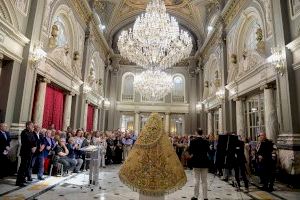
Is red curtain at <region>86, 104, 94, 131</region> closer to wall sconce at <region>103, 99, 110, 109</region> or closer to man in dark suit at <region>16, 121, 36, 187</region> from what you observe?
wall sconce at <region>103, 99, 110, 109</region>

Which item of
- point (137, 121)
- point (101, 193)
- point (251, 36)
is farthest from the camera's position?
point (137, 121)

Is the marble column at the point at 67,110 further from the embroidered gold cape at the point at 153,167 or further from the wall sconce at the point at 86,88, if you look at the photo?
the embroidered gold cape at the point at 153,167

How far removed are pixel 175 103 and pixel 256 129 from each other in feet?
30.6

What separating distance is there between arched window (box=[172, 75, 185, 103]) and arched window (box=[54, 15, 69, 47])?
1009 cm

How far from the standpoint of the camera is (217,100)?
Answer: 44.4 feet

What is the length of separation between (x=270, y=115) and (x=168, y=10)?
1267 cm

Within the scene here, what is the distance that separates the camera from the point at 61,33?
10.7 metres

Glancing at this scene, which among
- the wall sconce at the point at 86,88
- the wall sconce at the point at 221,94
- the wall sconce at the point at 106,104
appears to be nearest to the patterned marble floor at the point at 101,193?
the wall sconce at the point at 221,94

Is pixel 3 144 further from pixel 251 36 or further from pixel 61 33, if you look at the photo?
pixel 251 36

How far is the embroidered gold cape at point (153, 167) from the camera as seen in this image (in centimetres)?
297

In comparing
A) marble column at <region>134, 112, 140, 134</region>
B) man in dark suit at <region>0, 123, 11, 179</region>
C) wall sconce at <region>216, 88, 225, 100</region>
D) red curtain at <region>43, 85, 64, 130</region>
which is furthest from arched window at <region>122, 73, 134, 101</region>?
man in dark suit at <region>0, 123, 11, 179</region>

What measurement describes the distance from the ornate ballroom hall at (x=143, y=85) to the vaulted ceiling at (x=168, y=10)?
0.27 feet

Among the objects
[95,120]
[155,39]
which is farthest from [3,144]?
[95,120]

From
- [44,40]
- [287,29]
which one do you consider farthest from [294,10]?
[44,40]
